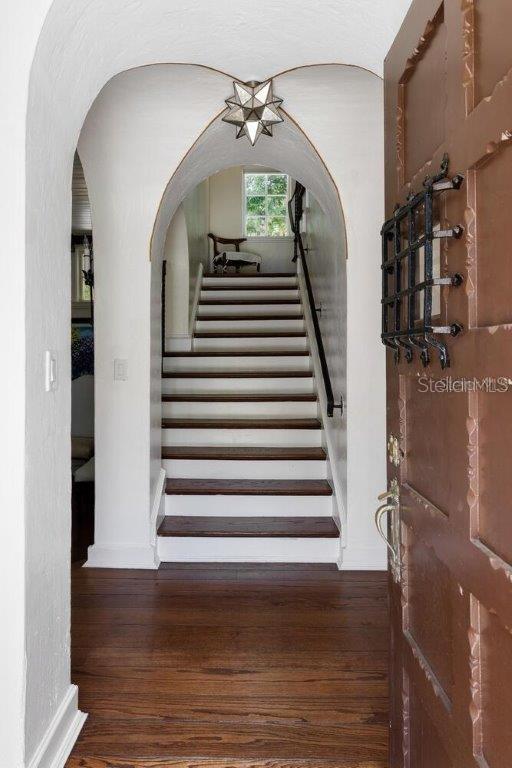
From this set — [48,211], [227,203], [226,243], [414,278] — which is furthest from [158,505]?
[227,203]

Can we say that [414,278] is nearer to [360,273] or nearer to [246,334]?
[360,273]

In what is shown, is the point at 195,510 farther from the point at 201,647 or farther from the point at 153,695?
the point at 153,695

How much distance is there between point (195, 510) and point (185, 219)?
9.78 feet

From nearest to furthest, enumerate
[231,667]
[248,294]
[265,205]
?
[231,667], [248,294], [265,205]

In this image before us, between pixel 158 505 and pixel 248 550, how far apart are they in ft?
1.97

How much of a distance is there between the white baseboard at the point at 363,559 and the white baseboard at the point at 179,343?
9.11ft

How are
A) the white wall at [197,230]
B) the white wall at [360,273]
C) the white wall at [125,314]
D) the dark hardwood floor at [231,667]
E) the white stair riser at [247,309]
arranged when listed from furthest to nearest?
the white stair riser at [247,309]
the white wall at [197,230]
the white wall at [125,314]
the white wall at [360,273]
the dark hardwood floor at [231,667]

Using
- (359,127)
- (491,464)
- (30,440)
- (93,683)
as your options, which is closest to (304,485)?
(93,683)

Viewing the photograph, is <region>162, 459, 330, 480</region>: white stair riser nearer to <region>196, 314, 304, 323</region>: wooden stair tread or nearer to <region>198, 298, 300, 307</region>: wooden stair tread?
<region>196, 314, 304, 323</region>: wooden stair tread

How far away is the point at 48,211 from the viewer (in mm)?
1589

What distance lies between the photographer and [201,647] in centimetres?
231

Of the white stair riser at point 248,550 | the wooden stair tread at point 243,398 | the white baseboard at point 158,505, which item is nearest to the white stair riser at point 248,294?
the wooden stair tread at point 243,398

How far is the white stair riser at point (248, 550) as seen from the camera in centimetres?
324

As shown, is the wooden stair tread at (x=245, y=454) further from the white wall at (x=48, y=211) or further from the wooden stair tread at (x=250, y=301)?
the wooden stair tread at (x=250, y=301)
